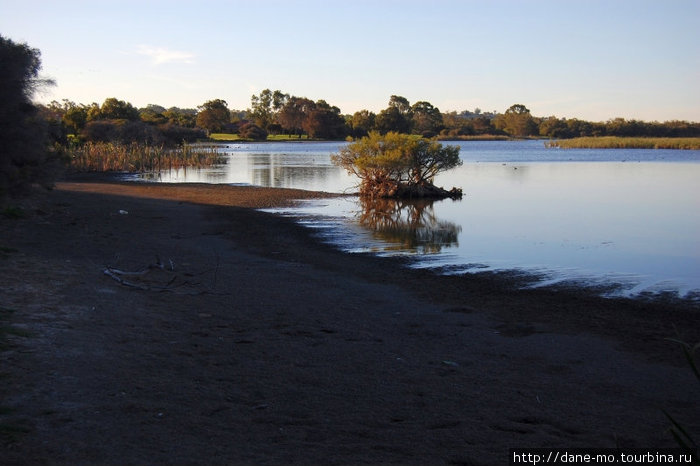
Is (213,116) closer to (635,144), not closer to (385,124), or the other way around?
(385,124)

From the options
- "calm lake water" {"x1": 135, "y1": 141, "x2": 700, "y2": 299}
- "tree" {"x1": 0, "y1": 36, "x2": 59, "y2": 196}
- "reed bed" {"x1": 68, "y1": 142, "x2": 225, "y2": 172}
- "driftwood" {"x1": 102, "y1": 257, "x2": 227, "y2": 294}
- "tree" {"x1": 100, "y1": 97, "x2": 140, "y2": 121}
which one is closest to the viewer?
"tree" {"x1": 0, "y1": 36, "x2": 59, "y2": 196}

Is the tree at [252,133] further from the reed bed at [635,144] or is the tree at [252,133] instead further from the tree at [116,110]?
the reed bed at [635,144]

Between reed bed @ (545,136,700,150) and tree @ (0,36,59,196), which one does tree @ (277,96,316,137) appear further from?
tree @ (0,36,59,196)

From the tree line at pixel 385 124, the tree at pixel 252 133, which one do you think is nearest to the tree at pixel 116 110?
the tree line at pixel 385 124

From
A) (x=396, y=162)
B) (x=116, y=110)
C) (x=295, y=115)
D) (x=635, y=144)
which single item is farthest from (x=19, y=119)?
(x=295, y=115)

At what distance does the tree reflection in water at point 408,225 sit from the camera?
1820 cm

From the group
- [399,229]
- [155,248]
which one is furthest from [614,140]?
[155,248]

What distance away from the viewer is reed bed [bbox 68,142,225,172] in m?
43.8

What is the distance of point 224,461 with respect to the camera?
181 inches

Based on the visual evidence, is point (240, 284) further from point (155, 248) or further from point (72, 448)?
point (72, 448)

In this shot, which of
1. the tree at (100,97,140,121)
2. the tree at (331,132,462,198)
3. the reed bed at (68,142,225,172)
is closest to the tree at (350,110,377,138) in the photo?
the tree at (100,97,140,121)

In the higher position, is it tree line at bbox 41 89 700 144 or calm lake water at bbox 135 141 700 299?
tree line at bbox 41 89 700 144

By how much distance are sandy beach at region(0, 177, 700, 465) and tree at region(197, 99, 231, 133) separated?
134 m

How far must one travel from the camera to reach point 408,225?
2258cm
